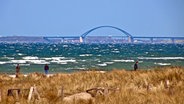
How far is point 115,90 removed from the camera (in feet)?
53.9

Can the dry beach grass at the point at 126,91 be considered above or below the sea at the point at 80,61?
above

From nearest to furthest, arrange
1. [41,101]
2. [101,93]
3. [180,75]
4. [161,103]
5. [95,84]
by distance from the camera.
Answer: [161,103]
[41,101]
[101,93]
[95,84]
[180,75]

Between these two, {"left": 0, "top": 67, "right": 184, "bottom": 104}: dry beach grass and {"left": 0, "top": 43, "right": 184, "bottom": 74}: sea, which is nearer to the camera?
{"left": 0, "top": 67, "right": 184, "bottom": 104}: dry beach grass

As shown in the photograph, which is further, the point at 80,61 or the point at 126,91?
the point at 80,61

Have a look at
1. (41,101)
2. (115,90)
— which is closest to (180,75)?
(115,90)

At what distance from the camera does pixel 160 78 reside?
21.2 metres

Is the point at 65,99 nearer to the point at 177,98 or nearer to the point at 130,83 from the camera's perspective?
the point at 177,98

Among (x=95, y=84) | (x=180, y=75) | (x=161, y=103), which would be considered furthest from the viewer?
(x=180, y=75)

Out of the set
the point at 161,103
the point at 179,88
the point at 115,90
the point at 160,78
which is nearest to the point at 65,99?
the point at 115,90

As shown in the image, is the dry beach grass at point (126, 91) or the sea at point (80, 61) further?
the sea at point (80, 61)

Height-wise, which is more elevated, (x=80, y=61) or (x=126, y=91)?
(x=126, y=91)

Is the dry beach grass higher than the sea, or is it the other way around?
the dry beach grass

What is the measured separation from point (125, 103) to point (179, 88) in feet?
13.0

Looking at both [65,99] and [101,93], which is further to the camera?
[101,93]
